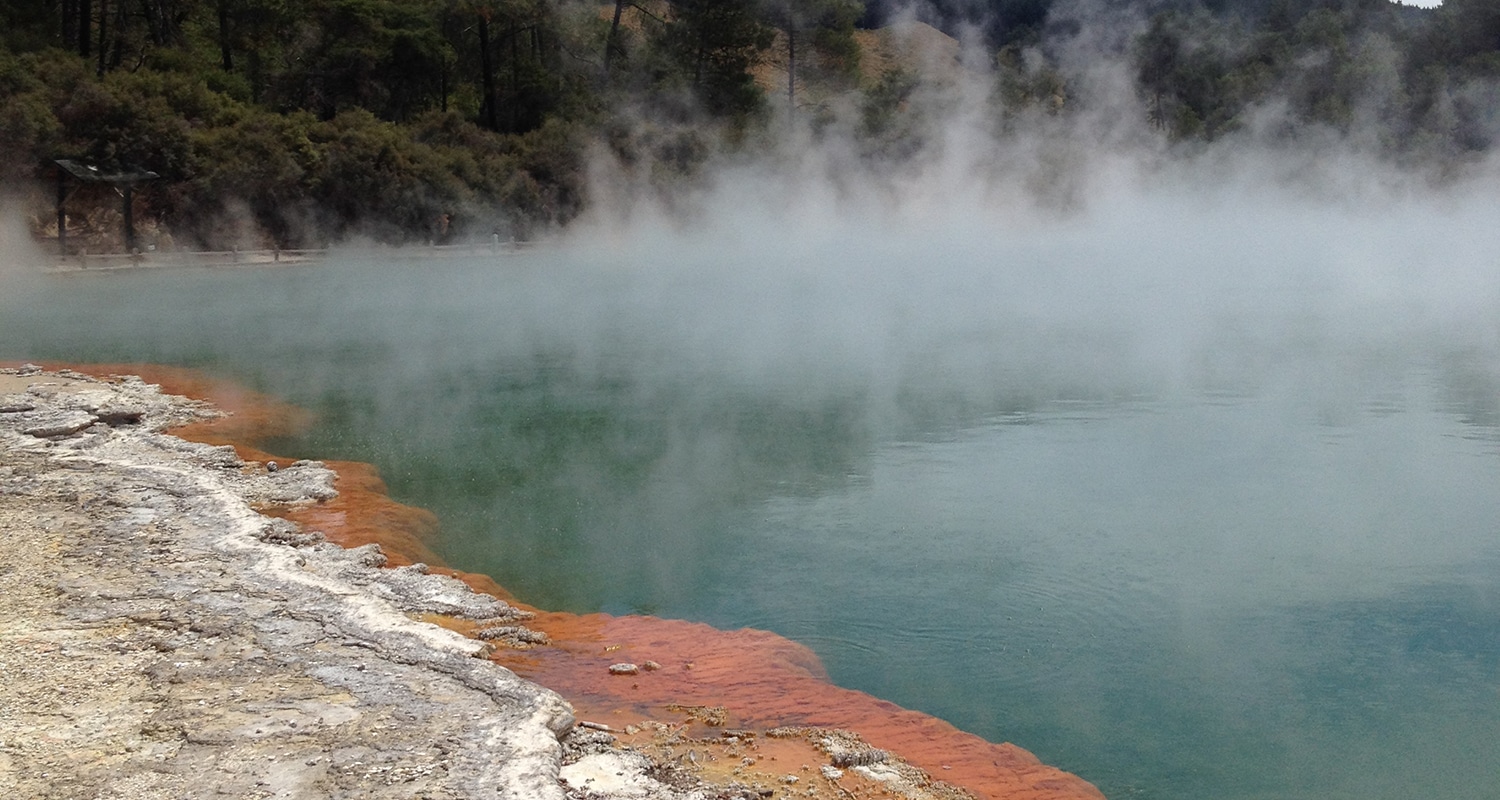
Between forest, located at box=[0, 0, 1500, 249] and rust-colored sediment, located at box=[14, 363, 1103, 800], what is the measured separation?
2008 cm

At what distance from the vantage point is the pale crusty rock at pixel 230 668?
354cm

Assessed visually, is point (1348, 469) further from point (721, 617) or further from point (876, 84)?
point (876, 84)

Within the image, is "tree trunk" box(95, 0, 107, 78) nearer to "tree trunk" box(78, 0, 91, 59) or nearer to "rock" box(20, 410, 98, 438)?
"tree trunk" box(78, 0, 91, 59)

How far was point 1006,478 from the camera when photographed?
8047 mm

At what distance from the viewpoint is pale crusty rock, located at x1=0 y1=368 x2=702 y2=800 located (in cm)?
354

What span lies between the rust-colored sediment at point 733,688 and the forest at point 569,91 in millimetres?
20084

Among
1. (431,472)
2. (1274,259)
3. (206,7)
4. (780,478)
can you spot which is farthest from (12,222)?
(1274,259)

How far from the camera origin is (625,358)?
1323 centimetres

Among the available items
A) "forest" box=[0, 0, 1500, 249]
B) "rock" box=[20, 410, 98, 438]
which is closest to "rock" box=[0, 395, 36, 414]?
"rock" box=[20, 410, 98, 438]

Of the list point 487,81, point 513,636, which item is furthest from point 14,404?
point 487,81

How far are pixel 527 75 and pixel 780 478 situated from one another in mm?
27795

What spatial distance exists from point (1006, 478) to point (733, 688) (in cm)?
363

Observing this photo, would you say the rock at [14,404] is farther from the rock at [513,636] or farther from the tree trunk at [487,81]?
the tree trunk at [487,81]

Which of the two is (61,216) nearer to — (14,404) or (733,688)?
(14,404)
